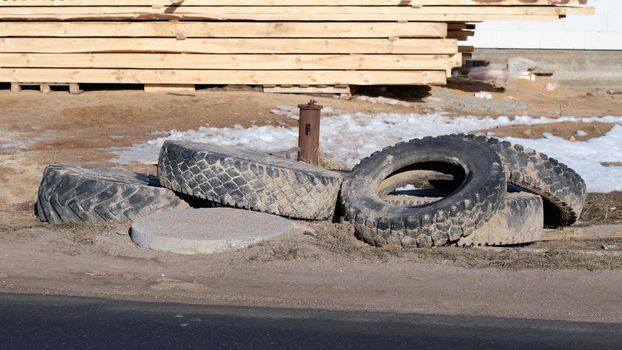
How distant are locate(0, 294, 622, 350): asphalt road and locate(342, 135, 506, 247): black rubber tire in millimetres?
1756

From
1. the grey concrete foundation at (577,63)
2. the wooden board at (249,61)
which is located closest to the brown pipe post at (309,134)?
the wooden board at (249,61)

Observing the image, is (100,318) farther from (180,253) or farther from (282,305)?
(180,253)

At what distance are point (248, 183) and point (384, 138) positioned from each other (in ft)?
19.6

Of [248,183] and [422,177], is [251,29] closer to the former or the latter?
[422,177]

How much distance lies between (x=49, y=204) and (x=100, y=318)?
10.0 feet

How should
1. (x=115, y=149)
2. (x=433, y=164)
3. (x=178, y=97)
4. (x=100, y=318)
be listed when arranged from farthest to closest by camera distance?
(x=178, y=97), (x=115, y=149), (x=433, y=164), (x=100, y=318)

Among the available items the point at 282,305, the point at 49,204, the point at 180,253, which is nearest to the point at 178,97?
the point at 49,204

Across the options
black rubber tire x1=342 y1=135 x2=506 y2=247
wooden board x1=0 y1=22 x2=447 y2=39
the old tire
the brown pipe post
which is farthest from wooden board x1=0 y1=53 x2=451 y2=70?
the old tire

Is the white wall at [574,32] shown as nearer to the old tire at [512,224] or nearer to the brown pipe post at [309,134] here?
the brown pipe post at [309,134]

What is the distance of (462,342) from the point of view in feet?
17.2

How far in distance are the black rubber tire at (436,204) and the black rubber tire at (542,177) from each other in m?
0.24

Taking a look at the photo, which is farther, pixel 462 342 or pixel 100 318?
pixel 100 318

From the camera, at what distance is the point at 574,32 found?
21594 millimetres

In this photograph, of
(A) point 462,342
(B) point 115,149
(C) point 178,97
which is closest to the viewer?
(A) point 462,342
